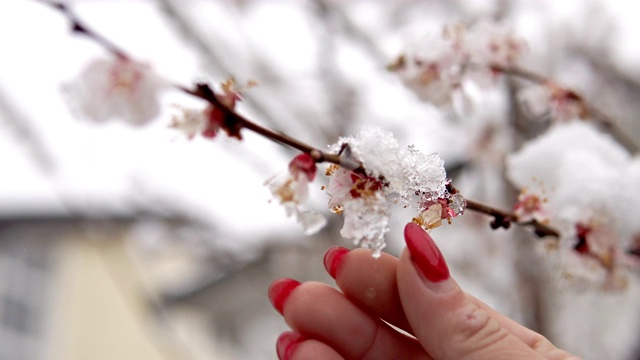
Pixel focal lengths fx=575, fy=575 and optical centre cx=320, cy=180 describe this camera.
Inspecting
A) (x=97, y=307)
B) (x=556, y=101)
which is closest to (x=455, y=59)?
(x=556, y=101)

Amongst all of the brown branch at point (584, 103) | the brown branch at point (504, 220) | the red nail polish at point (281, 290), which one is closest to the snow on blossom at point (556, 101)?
the brown branch at point (584, 103)

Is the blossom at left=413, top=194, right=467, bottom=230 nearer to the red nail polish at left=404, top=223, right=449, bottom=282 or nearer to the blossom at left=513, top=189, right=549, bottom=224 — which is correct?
the red nail polish at left=404, top=223, right=449, bottom=282

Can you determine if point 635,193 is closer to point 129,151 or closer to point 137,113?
point 137,113

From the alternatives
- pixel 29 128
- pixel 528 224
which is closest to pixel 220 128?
pixel 528 224

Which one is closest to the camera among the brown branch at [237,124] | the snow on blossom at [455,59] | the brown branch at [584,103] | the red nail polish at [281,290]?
the brown branch at [237,124]

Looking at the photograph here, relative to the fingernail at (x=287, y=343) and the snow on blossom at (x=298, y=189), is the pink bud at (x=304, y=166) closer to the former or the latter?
the snow on blossom at (x=298, y=189)

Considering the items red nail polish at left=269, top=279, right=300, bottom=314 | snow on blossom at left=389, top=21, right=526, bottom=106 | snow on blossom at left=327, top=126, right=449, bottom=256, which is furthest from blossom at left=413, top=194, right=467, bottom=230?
snow on blossom at left=389, top=21, right=526, bottom=106
